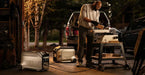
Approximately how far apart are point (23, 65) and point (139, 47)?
3646 mm

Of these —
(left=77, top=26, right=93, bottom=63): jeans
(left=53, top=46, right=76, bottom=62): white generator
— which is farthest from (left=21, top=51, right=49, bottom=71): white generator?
(left=53, top=46, right=76, bottom=62): white generator

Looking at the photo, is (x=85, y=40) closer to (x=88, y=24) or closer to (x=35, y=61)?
(x=88, y=24)

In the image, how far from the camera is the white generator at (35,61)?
252 inches

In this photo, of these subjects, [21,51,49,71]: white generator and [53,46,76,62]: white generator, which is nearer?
[21,51,49,71]: white generator

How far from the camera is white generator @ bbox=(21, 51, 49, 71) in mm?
6402

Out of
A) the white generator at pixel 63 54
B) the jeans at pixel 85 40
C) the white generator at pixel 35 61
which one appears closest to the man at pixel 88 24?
the jeans at pixel 85 40

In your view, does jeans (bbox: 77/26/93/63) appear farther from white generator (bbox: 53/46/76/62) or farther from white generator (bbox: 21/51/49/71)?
white generator (bbox: 21/51/49/71)

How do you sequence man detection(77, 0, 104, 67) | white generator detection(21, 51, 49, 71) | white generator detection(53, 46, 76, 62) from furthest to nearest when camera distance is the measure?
white generator detection(53, 46, 76, 62) < man detection(77, 0, 104, 67) < white generator detection(21, 51, 49, 71)

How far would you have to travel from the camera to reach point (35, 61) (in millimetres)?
6453

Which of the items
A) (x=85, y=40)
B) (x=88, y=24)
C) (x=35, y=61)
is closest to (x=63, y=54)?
(x=85, y=40)

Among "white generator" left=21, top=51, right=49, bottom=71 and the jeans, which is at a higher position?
the jeans

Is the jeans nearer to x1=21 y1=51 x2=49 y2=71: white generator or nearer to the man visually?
the man

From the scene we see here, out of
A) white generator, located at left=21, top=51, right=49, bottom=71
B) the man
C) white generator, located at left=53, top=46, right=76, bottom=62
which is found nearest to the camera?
white generator, located at left=21, top=51, right=49, bottom=71

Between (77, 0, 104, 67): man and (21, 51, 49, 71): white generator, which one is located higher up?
(77, 0, 104, 67): man
